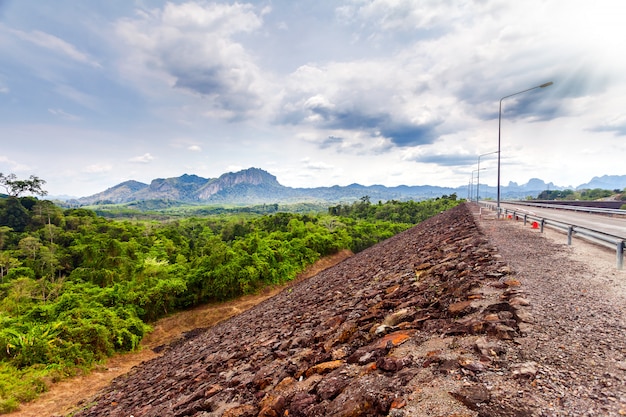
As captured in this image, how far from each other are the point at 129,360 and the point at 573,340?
18695 mm

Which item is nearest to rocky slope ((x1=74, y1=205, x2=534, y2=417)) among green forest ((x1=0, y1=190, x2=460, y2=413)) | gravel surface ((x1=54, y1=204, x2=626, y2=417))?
gravel surface ((x1=54, y1=204, x2=626, y2=417))

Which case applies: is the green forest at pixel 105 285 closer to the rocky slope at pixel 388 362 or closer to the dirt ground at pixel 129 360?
the dirt ground at pixel 129 360

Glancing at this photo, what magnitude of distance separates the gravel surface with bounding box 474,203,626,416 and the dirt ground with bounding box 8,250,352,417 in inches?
517

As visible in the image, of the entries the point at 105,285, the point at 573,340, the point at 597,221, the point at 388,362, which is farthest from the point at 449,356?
the point at 105,285

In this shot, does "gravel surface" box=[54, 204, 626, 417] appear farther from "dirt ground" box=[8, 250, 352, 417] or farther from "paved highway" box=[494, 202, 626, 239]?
"paved highway" box=[494, 202, 626, 239]

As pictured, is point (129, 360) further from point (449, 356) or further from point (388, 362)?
point (449, 356)

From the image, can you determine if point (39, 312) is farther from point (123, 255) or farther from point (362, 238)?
point (362, 238)

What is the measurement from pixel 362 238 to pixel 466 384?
40.7 m

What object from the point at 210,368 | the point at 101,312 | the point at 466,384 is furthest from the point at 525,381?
the point at 101,312

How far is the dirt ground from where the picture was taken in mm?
10070

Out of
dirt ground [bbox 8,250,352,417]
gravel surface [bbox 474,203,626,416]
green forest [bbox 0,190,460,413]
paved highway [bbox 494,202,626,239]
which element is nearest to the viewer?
gravel surface [bbox 474,203,626,416]

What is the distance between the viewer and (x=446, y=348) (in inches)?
137

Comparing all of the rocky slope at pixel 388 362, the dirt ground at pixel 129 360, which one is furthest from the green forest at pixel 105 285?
the rocky slope at pixel 388 362

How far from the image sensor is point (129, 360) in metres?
15.1
